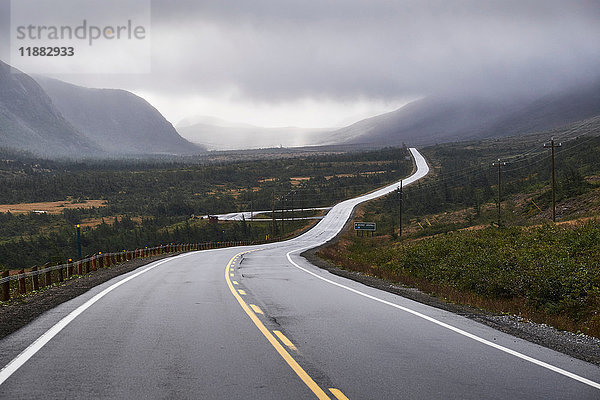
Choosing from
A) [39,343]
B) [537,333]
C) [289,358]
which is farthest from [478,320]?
[39,343]

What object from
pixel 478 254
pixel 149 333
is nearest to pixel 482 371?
pixel 149 333

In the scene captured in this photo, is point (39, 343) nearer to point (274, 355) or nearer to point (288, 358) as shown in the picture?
point (274, 355)

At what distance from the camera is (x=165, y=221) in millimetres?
125875

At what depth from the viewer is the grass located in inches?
504

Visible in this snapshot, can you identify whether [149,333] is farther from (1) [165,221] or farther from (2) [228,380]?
(1) [165,221]

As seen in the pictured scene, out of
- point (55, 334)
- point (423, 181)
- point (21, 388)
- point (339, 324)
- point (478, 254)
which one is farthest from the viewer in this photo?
point (423, 181)

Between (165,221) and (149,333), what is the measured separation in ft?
391

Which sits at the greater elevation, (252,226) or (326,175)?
(326,175)

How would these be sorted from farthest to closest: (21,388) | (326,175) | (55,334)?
(326,175) < (55,334) < (21,388)

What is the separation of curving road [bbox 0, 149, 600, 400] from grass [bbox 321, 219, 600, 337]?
8.03 feet

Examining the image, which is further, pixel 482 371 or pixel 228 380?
pixel 482 371

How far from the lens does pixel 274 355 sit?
8.06 metres

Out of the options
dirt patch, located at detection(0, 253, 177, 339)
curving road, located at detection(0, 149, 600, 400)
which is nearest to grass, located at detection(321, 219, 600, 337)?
curving road, located at detection(0, 149, 600, 400)

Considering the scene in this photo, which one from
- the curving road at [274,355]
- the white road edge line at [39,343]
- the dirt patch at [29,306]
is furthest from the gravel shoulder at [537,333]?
the dirt patch at [29,306]
